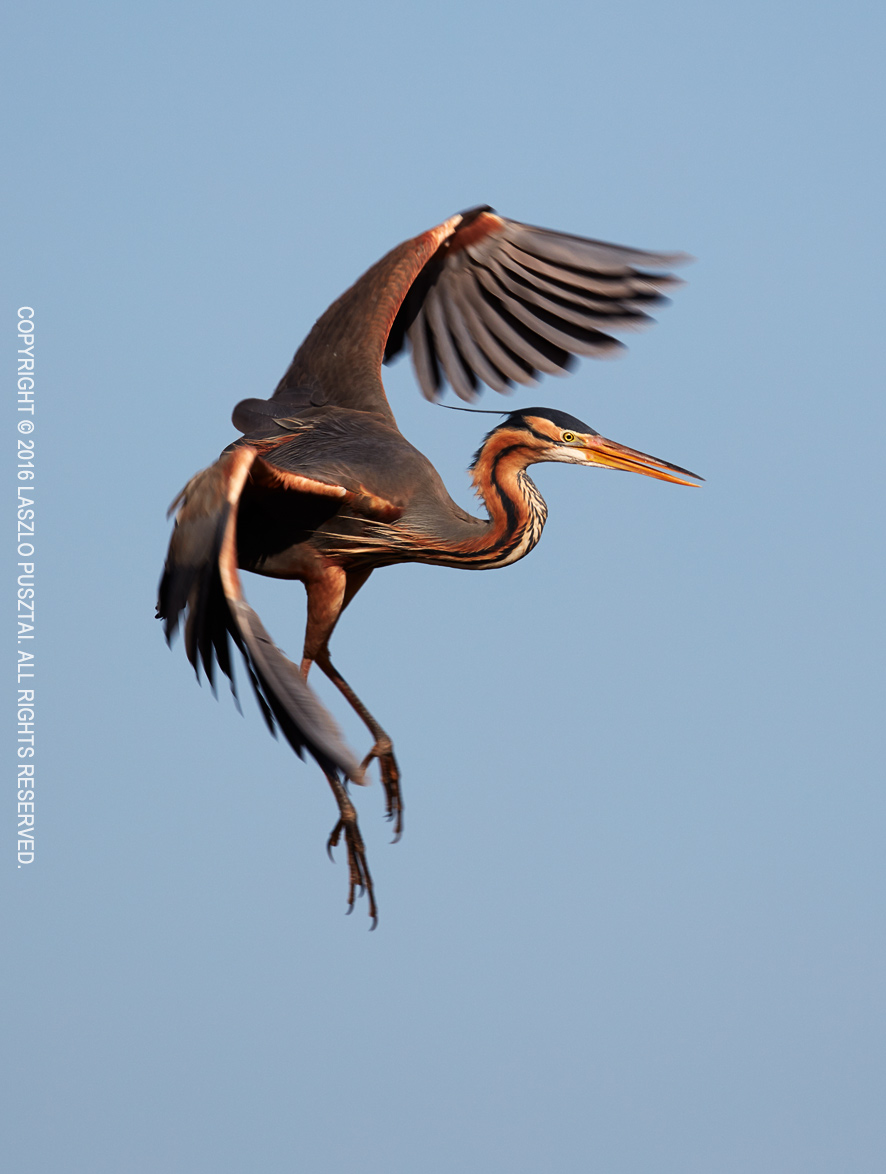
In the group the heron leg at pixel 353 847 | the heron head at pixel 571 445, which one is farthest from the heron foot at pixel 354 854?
the heron head at pixel 571 445

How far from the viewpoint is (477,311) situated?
891 centimetres

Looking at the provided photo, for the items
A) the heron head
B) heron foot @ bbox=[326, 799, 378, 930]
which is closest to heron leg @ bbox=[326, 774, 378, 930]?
heron foot @ bbox=[326, 799, 378, 930]

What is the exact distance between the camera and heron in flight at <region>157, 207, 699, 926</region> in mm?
5988

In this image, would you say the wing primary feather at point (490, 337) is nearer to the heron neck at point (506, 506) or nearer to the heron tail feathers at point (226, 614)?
the heron neck at point (506, 506)

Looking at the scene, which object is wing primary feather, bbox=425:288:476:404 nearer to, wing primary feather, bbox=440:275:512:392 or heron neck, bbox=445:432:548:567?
wing primary feather, bbox=440:275:512:392

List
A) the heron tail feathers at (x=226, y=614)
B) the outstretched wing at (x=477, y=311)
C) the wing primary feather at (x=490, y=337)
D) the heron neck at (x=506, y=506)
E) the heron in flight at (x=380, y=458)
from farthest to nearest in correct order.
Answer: the wing primary feather at (x=490, y=337), the outstretched wing at (x=477, y=311), the heron neck at (x=506, y=506), the heron in flight at (x=380, y=458), the heron tail feathers at (x=226, y=614)

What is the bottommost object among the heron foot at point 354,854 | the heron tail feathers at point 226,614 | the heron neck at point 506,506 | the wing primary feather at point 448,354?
the heron foot at point 354,854

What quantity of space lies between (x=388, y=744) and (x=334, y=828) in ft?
1.88

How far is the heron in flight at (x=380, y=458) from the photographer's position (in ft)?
19.6

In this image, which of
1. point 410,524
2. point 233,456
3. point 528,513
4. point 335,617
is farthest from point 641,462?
point 233,456

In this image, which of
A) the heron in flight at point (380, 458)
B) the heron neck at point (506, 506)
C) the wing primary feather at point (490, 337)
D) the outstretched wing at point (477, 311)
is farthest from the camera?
the wing primary feather at point (490, 337)

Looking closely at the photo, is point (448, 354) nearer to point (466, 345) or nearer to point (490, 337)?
point (466, 345)

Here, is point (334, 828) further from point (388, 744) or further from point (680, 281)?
point (680, 281)

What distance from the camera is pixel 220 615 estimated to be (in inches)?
234
